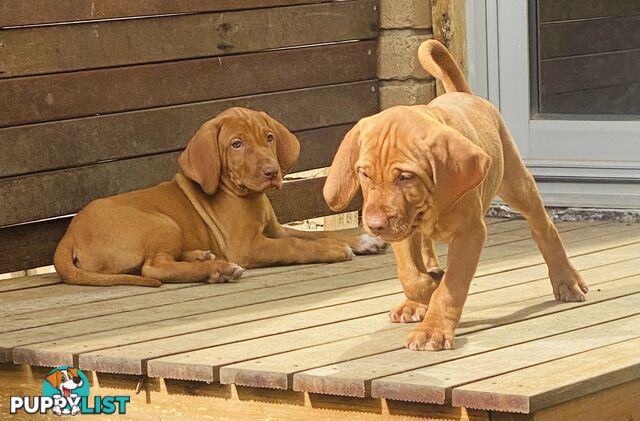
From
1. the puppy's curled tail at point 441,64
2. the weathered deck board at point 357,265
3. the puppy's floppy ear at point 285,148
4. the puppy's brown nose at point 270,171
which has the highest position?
the puppy's curled tail at point 441,64

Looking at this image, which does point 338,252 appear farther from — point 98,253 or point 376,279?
point 98,253

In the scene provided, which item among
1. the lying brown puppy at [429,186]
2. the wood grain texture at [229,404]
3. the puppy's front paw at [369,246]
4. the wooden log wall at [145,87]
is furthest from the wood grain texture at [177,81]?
the lying brown puppy at [429,186]

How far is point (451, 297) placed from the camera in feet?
12.0

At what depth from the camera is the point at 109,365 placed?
3734 millimetres

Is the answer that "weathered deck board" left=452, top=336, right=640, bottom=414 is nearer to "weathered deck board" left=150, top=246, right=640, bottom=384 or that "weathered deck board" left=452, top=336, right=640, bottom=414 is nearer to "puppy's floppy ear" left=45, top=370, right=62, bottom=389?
"weathered deck board" left=150, top=246, right=640, bottom=384

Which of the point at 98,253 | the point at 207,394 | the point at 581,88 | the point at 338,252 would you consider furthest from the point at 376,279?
the point at 581,88

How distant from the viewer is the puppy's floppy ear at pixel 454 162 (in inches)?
139

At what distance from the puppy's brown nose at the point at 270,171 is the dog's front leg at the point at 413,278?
1167 mm

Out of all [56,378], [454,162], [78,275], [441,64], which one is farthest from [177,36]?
[454,162]

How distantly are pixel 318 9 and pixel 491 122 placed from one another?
7.55 feet

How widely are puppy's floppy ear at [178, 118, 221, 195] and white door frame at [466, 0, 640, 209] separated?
1.67 m

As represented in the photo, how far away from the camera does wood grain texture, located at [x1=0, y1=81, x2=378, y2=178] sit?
5129 millimetres

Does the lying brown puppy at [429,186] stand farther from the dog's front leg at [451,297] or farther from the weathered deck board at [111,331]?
the weathered deck board at [111,331]

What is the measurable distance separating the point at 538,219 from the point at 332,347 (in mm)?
887
